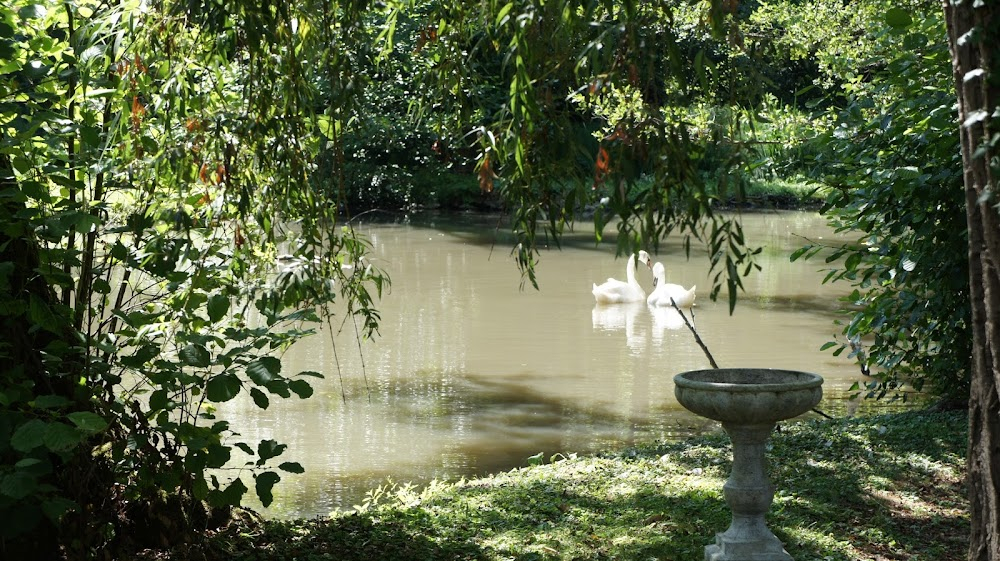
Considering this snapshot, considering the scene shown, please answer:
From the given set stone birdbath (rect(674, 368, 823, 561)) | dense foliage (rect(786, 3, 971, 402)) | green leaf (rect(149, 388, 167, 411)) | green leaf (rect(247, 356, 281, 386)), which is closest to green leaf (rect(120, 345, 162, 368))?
green leaf (rect(149, 388, 167, 411))

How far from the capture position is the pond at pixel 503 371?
7672 millimetres

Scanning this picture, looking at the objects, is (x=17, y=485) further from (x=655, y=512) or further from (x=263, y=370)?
(x=655, y=512)

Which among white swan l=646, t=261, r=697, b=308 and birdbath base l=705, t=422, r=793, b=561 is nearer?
birdbath base l=705, t=422, r=793, b=561

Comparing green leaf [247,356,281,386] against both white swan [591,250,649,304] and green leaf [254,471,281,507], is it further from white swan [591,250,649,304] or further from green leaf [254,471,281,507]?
white swan [591,250,649,304]

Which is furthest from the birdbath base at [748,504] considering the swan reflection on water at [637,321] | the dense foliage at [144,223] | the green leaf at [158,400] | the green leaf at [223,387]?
the swan reflection on water at [637,321]

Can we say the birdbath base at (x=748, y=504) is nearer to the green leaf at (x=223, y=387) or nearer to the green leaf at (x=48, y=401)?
the green leaf at (x=223, y=387)

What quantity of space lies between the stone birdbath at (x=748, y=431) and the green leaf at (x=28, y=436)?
253 cm

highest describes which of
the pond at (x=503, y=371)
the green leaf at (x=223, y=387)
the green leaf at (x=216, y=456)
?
the green leaf at (x=223, y=387)

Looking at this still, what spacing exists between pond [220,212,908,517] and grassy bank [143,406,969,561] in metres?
0.90

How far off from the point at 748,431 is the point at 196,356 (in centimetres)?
233

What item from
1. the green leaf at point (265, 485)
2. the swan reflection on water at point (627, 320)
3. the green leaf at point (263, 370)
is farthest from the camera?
the swan reflection on water at point (627, 320)

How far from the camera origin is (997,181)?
3.08 metres

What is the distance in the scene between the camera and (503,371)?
10477mm

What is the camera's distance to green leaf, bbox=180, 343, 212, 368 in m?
3.92
